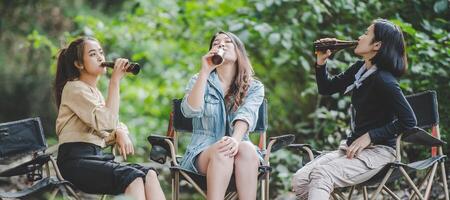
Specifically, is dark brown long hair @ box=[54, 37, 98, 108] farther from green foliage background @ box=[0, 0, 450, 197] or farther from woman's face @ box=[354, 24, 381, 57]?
woman's face @ box=[354, 24, 381, 57]

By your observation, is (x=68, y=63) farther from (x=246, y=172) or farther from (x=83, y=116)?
(x=246, y=172)

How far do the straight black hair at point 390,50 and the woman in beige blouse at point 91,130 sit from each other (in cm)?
113

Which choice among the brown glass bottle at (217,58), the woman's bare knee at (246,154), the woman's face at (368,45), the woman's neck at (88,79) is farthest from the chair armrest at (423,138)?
the woman's neck at (88,79)

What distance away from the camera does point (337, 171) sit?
10.4 feet

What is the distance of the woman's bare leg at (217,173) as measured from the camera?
10.3 feet

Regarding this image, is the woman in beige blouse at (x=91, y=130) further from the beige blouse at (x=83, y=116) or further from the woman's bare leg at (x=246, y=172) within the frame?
the woman's bare leg at (x=246, y=172)

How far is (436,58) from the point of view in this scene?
460cm

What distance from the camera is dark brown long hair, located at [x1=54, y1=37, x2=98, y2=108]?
3.32 metres

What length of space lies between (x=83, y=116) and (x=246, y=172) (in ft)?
2.45

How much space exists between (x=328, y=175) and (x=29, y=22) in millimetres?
4322

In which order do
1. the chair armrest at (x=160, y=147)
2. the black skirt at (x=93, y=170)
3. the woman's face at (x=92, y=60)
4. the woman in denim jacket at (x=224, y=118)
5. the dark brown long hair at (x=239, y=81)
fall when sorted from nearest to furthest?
the black skirt at (x=93, y=170), the woman in denim jacket at (x=224, y=118), the woman's face at (x=92, y=60), the chair armrest at (x=160, y=147), the dark brown long hair at (x=239, y=81)

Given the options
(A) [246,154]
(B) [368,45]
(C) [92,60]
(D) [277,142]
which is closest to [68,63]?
(C) [92,60]

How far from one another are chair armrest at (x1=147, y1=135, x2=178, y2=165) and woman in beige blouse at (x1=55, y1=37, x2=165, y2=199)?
0.18m

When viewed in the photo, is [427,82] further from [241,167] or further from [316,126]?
[241,167]
